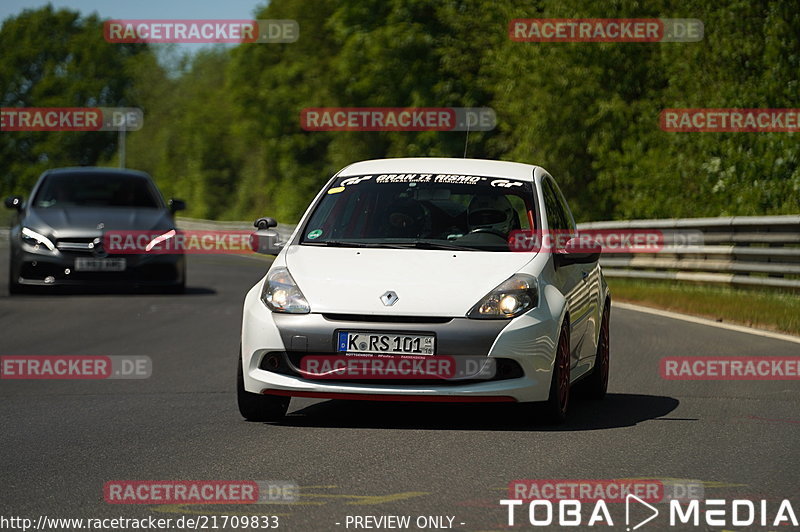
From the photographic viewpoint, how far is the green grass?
16078mm

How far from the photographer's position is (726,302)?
18.0 meters

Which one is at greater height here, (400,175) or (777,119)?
(777,119)

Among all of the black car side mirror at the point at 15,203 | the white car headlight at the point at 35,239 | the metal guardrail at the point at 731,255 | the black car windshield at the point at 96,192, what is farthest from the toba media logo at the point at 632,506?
the black car windshield at the point at 96,192

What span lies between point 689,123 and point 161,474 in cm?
2677

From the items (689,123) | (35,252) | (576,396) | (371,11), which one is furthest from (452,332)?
(371,11)

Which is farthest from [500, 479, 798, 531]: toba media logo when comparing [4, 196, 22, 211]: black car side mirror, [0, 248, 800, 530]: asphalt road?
[4, 196, 22, 211]: black car side mirror

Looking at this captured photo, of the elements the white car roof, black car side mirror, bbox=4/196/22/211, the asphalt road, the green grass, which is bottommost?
the asphalt road

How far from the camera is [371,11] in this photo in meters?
54.6

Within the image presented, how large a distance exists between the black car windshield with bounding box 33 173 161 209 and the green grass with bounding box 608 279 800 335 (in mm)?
6874

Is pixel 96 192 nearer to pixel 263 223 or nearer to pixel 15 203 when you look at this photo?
pixel 15 203

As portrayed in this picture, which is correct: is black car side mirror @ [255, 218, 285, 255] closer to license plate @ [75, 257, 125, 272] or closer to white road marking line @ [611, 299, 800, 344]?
white road marking line @ [611, 299, 800, 344]

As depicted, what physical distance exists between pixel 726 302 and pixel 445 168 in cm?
927

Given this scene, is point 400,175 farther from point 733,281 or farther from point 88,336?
point 733,281

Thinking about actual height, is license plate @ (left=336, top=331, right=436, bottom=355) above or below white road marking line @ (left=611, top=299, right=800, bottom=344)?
above
